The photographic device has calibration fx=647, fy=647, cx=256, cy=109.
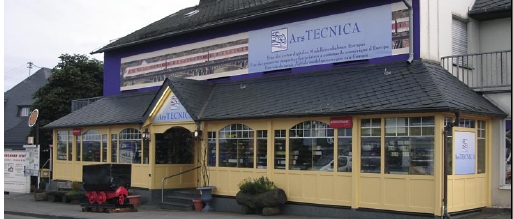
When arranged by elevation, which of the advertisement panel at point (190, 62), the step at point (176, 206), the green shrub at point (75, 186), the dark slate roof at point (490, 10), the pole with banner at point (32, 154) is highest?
the dark slate roof at point (490, 10)

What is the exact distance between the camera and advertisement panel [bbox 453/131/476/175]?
51.7ft

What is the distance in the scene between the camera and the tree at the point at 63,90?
114 feet

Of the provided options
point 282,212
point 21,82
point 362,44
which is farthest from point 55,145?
point 21,82

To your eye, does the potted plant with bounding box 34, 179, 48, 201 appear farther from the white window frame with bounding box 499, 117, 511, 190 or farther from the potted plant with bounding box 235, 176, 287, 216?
the white window frame with bounding box 499, 117, 511, 190

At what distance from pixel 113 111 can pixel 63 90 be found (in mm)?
10645

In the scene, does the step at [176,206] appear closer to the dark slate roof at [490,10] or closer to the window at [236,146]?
the window at [236,146]

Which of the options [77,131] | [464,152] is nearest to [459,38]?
[464,152]

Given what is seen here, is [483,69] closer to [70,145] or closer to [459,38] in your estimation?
[459,38]

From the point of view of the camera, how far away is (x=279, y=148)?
18.7 metres

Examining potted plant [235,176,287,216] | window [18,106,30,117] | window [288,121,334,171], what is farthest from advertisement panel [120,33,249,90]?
window [18,106,30,117]

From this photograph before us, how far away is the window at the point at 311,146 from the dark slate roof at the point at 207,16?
3775 mm

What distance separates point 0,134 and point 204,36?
15.5 m

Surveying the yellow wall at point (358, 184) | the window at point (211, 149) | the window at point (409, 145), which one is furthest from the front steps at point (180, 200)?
the window at point (409, 145)

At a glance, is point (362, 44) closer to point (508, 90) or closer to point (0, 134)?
point (508, 90)
